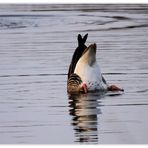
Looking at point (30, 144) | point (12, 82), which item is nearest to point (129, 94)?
point (12, 82)

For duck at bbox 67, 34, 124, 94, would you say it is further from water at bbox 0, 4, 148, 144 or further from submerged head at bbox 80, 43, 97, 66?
water at bbox 0, 4, 148, 144

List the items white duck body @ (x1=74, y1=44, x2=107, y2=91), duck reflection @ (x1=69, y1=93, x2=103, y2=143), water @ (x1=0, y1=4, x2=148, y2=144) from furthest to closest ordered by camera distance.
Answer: white duck body @ (x1=74, y1=44, x2=107, y2=91) < water @ (x1=0, y1=4, x2=148, y2=144) < duck reflection @ (x1=69, y1=93, x2=103, y2=143)

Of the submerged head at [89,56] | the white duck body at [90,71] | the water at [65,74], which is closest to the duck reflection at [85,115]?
the water at [65,74]

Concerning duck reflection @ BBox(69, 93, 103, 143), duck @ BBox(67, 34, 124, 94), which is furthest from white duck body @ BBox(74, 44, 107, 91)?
duck reflection @ BBox(69, 93, 103, 143)

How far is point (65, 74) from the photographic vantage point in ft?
29.4

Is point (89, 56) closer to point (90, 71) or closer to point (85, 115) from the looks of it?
point (90, 71)

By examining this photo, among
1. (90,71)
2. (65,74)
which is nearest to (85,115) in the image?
(90,71)

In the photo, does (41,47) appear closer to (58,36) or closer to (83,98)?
(58,36)

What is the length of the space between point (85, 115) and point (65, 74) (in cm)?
159

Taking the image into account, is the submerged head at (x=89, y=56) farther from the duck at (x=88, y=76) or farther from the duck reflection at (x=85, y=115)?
the duck reflection at (x=85, y=115)

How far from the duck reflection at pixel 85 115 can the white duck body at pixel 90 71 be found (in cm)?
11

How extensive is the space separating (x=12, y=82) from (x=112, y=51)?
1.46 m

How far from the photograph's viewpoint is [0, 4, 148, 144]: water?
6.88 meters

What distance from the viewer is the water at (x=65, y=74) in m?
6.88
